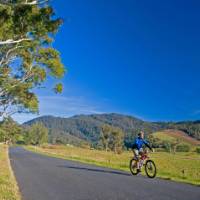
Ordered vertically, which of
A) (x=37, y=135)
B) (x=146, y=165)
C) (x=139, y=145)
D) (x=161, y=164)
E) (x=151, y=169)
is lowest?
(x=151, y=169)

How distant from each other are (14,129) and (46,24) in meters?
86.5

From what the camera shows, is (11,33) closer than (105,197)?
No

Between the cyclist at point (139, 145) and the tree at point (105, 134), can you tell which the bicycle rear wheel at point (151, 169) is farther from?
the tree at point (105, 134)

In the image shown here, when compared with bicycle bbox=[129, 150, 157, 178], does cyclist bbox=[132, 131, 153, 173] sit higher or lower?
higher

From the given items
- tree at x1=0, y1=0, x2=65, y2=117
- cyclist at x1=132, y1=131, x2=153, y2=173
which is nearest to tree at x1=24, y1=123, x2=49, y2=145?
tree at x1=0, y1=0, x2=65, y2=117

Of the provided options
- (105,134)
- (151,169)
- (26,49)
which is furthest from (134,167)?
(105,134)

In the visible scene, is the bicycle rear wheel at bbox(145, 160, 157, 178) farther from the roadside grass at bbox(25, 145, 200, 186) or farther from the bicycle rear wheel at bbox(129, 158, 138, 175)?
the bicycle rear wheel at bbox(129, 158, 138, 175)

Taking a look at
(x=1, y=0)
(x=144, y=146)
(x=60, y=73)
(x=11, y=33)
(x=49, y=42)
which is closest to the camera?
(x=1, y=0)

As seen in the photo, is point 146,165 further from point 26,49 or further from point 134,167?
point 26,49

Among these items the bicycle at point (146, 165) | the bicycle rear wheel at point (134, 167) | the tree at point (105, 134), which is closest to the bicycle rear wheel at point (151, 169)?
the bicycle at point (146, 165)

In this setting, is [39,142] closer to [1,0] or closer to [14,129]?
[14,129]

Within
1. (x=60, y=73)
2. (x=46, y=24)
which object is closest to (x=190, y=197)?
(x=46, y=24)

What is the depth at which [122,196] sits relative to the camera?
457 inches

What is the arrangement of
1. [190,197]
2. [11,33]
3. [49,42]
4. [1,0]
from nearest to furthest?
[190,197]
[1,0]
[11,33]
[49,42]
